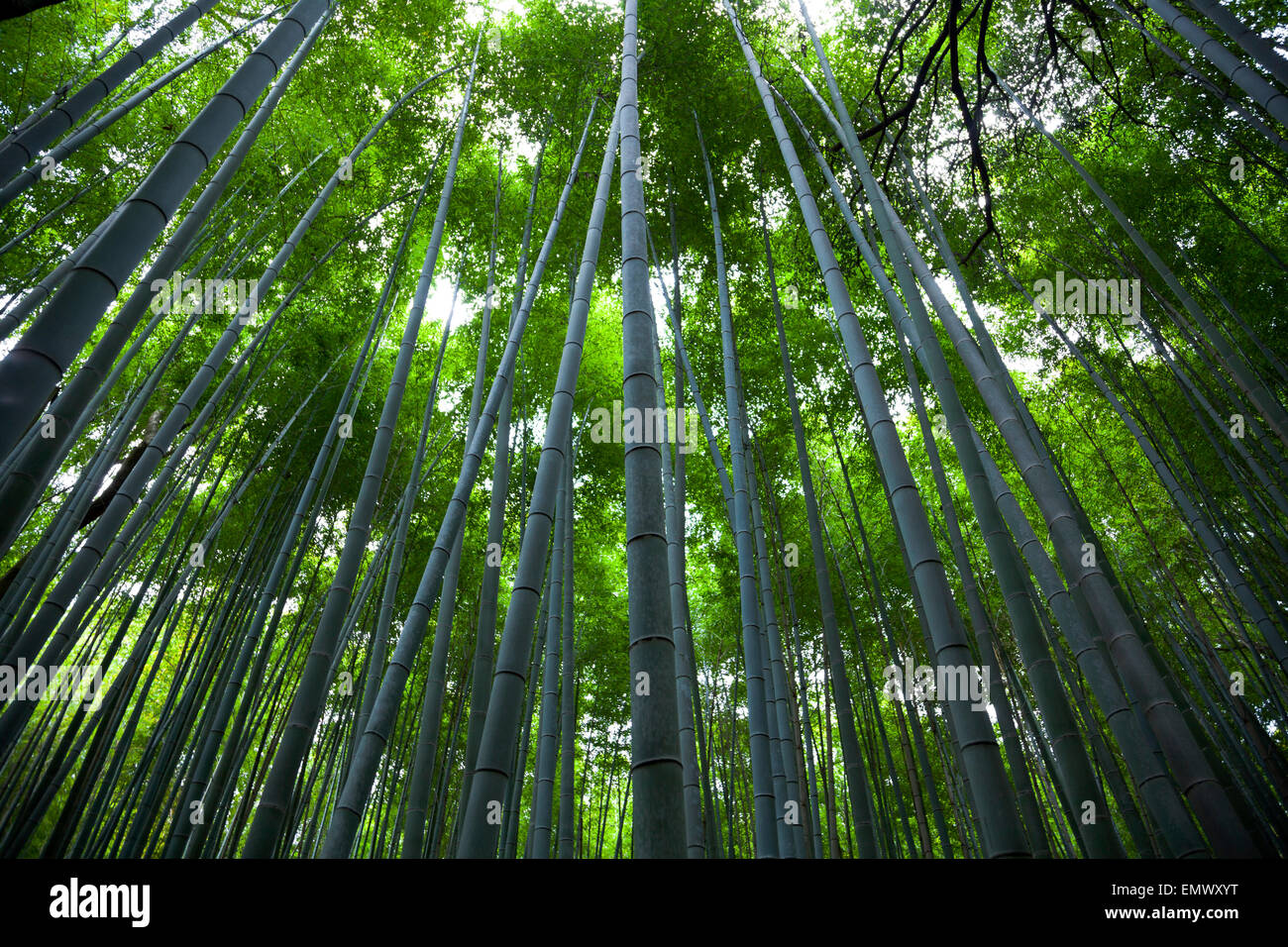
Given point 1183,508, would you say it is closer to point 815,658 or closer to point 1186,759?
point 1186,759

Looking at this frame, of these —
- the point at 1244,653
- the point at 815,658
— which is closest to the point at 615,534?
the point at 815,658

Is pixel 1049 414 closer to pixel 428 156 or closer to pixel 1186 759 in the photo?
pixel 1186 759

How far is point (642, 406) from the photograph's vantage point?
132 cm

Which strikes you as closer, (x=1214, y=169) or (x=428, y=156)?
(x=1214, y=169)

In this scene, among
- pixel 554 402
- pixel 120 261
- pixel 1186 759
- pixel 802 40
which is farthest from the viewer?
pixel 802 40

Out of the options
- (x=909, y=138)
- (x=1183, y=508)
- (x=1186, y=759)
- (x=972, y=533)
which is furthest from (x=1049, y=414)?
(x=1186, y=759)

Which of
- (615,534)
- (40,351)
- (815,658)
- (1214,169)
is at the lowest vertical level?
(40,351)

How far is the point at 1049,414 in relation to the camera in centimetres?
617

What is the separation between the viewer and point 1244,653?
14.2 ft

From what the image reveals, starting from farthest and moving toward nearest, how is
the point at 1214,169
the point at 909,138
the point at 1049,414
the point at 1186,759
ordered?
1. the point at 1049,414
2. the point at 1214,169
3. the point at 909,138
4. the point at 1186,759

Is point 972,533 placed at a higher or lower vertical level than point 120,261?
higher

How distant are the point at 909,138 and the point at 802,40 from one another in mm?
1134

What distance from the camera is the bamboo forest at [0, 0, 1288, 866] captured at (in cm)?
167

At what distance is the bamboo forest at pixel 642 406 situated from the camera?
167 centimetres
